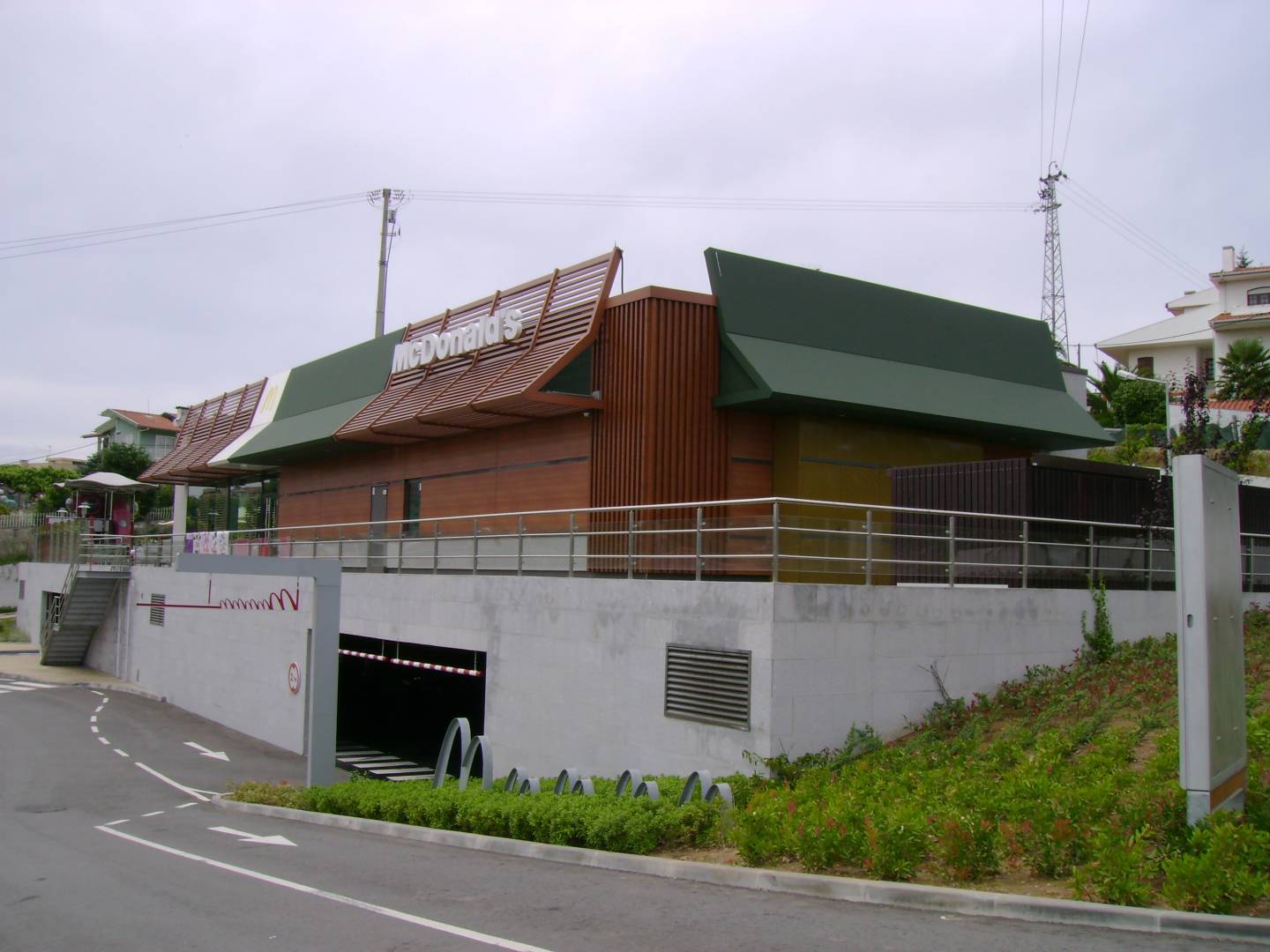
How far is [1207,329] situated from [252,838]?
56.0 meters

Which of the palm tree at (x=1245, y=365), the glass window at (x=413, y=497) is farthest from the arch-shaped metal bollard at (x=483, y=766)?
the palm tree at (x=1245, y=365)

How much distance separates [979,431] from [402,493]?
13.4 m

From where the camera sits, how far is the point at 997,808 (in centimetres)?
877

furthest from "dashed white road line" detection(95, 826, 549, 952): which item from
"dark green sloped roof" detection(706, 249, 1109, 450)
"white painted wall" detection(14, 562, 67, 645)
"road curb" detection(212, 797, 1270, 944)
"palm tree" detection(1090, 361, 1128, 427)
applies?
"palm tree" detection(1090, 361, 1128, 427)

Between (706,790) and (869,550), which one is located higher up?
(869,550)

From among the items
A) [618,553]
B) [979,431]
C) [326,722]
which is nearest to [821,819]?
[618,553]

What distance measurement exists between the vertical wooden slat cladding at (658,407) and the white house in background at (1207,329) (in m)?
37.5

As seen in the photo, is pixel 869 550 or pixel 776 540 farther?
pixel 869 550

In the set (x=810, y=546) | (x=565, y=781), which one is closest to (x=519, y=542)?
(x=565, y=781)

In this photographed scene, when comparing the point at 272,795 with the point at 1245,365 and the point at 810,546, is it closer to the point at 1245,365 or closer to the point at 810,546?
the point at 810,546

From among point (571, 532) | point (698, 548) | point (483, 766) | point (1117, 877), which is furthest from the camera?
point (571, 532)

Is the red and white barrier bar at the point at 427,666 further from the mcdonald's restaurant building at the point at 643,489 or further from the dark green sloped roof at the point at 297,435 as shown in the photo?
the dark green sloped roof at the point at 297,435

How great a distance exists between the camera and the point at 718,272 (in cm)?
1878

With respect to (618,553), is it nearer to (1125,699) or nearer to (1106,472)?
(1125,699)
